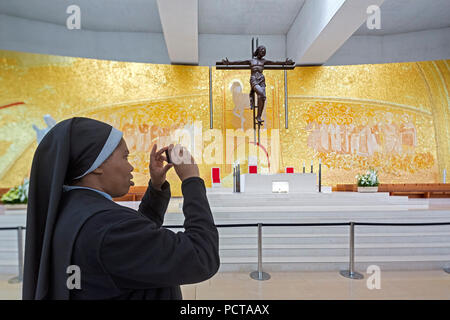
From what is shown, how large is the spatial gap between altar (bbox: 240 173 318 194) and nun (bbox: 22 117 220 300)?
21.7 ft

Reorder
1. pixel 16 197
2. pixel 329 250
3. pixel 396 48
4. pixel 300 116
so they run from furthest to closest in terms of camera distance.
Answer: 1. pixel 396 48
2. pixel 300 116
3. pixel 16 197
4. pixel 329 250

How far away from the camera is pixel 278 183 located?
24.9 feet

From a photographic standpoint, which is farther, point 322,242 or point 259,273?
point 322,242

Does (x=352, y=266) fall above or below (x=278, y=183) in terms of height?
below

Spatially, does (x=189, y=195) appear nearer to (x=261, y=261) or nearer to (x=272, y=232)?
(x=261, y=261)

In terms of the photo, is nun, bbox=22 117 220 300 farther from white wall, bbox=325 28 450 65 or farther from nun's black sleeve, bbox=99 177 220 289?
white wall, bbox=325 28 450 65

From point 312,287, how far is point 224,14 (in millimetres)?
8820

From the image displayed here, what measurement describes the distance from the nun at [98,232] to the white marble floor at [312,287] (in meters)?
2.77

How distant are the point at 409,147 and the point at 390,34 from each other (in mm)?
4350

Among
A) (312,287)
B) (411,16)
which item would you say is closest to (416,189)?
(411,16)

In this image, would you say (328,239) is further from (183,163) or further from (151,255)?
(151,255)

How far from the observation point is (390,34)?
35.1 ft

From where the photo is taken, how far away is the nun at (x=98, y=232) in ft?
2.66
